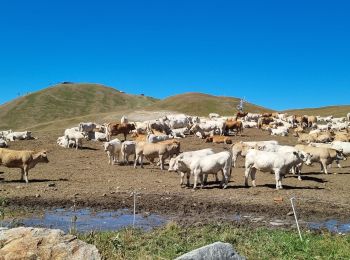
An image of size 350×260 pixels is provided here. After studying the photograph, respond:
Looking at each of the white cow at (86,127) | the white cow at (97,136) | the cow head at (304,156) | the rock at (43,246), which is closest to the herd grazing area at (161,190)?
the cow head at (304,156)

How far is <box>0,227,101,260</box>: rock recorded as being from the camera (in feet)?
29.3

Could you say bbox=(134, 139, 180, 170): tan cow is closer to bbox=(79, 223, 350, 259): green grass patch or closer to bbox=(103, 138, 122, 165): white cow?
bbox=(103, 138, 122, 165): white cow

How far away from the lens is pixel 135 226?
14.5 meters

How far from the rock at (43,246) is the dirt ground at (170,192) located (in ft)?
21.9

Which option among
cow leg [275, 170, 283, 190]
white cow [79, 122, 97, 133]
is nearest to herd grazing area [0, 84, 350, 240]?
cow leg [275, 170, 283, 190]

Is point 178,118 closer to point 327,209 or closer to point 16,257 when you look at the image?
point 327,209

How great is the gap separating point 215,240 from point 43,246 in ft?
15.2

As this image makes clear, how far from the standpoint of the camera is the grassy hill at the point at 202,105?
100 metres

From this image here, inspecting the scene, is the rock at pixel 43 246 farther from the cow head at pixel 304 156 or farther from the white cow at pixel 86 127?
the white cow at pixel 86 127

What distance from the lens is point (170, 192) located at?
68.1 ft

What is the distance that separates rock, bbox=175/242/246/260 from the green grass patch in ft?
6.89

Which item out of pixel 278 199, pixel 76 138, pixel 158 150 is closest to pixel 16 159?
pixel 158 150

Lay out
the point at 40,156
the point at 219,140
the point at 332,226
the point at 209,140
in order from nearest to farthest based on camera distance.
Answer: the point at 332,226 < the point at 40,156 < the point at 219,140 < the point at 209,140

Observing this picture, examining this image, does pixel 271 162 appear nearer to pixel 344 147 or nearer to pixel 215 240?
pixel 215 240
